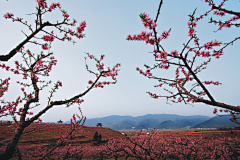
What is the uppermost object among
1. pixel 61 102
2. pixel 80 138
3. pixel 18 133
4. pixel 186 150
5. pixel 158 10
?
pixel 158 10

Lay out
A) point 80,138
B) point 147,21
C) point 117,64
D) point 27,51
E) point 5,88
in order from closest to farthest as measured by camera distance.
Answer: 1. point 147,21
2. point 27,51
3. point 117,64
4. point 5,88
5. point 80,138

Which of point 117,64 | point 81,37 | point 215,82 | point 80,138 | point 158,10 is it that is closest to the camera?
point 158,10

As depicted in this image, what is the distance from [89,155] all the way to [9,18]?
1796 centimetres

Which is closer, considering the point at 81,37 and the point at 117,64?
the point at 81,37

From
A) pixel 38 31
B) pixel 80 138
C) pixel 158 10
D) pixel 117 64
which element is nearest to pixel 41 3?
pixel 38 31

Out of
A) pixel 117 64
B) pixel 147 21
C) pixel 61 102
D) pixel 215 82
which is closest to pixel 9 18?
pixel 61 102

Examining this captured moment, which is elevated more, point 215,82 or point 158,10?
point 158,10

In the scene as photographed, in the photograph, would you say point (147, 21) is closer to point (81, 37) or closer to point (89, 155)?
point (81, 37)

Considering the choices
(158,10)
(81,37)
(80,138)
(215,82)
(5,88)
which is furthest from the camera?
(80,138)

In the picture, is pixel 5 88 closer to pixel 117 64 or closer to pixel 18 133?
pixel 18 133

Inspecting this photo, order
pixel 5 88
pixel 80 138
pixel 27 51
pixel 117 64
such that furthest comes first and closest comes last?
pixel 80 138 → pixel 5 88 → pixel 117 64 → pixel 27 51

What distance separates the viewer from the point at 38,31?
3484 millimetres

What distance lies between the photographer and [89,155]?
1598 cm

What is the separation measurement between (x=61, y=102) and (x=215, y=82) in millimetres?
7796
